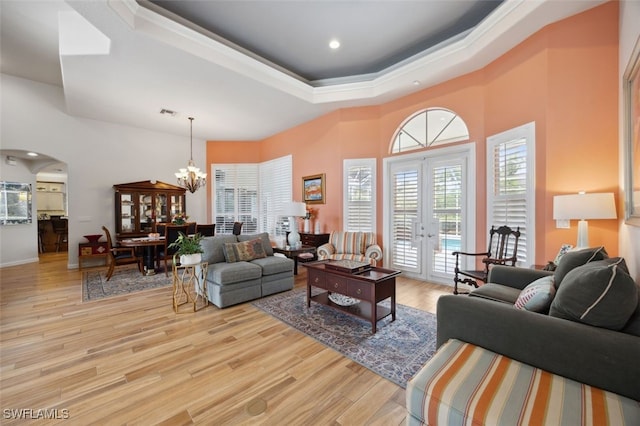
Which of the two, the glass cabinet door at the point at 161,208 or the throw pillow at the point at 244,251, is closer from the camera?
the throw pillow at the point at 244,251

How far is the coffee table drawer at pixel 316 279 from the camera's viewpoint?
3.22m

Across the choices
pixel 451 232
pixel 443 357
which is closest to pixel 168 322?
pixel 443 357

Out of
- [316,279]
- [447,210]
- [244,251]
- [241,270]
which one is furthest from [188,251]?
[447,210]

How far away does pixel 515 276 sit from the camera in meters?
2.54

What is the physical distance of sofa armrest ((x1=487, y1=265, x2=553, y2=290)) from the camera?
245 centimetres

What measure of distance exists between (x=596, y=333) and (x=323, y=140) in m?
5.23

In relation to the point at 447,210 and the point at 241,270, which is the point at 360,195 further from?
the point at 241,270

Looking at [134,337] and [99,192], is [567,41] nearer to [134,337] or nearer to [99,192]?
[134,337]

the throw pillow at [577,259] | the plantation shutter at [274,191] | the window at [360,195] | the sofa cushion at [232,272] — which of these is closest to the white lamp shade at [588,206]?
the throw pillow at [577,259]

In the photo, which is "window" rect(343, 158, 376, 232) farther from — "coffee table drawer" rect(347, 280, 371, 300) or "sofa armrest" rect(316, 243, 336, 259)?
"coffee table drawer" rect(347, 280, 371, 300)

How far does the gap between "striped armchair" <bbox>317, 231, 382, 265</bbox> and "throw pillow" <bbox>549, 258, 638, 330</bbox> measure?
10.9 feet

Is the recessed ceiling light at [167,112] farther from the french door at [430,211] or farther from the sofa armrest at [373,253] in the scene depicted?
the sofa armrest at [373,253]

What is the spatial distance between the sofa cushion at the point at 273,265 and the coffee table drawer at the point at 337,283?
1.03m

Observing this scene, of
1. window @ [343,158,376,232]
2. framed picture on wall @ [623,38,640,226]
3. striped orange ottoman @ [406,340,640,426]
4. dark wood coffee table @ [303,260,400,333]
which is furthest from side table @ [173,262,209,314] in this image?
framed picture on wall @ [623,38,640,226]
